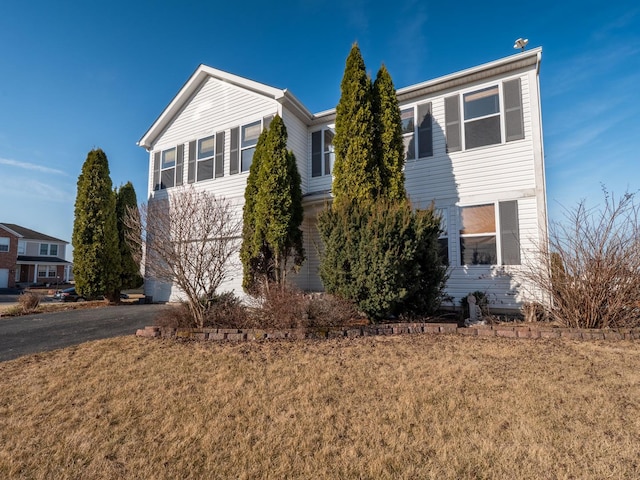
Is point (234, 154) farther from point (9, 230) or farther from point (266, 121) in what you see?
point (9, 230)

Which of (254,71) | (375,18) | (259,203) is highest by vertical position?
(375,18)

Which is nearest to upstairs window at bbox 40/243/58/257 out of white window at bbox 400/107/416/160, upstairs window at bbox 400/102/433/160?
white window at bbox 400/107/416/160

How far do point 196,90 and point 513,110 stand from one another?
454 inches

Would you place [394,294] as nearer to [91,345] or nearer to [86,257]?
[91,345]

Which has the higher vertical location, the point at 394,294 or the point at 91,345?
the point at 394,294

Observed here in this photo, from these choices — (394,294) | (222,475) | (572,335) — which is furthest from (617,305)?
(222,475)

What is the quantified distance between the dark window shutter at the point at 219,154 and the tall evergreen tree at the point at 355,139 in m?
5.54

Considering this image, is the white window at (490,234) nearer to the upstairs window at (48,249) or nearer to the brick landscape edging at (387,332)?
the brick landscape edging at (387,332)

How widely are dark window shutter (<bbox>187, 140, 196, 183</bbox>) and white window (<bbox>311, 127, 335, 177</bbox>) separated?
197 inches

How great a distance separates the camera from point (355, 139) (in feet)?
27.5

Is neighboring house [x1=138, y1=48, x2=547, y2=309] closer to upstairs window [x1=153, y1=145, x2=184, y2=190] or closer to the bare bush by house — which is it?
the bare bush by house

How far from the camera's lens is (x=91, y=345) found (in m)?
5.88

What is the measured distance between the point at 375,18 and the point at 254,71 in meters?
4.93

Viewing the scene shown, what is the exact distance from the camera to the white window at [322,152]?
460 inches
